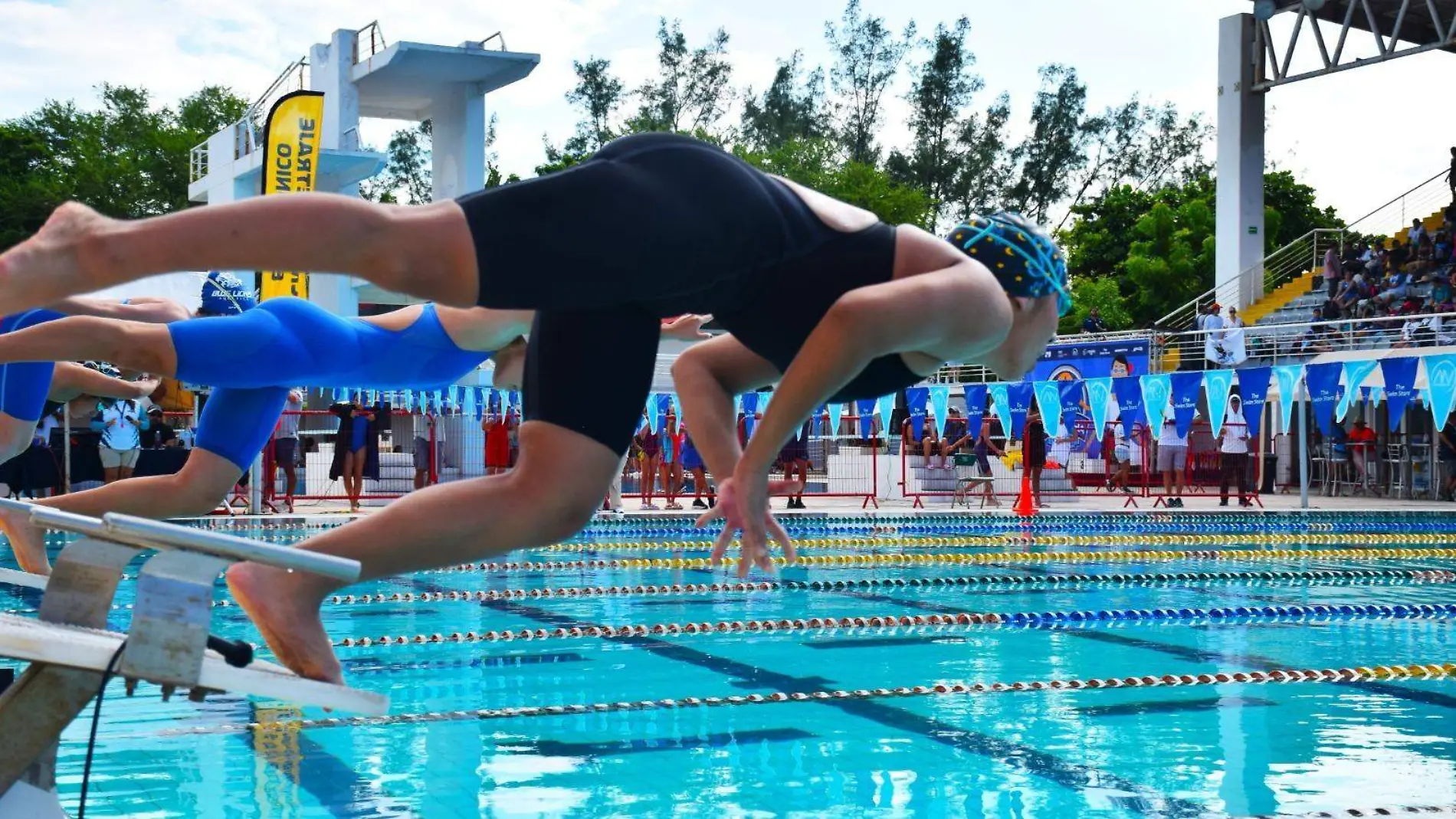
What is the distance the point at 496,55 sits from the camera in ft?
94.4

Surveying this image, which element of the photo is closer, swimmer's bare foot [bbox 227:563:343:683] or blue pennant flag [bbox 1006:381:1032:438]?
swimmer's bare foot [bbox 227:563:343:683]

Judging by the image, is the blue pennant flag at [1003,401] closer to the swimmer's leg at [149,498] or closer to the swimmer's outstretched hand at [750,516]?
the swimmer's leg at [149,498]

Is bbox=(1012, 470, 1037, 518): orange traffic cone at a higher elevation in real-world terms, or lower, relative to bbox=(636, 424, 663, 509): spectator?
lower

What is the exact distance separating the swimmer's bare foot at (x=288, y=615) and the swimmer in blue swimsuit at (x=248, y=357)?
146 centimetres

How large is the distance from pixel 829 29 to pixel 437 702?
47514 millimetres

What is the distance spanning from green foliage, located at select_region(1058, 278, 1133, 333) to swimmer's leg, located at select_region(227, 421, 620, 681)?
3929cm

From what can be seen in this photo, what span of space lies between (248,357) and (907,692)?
2697 millimetres

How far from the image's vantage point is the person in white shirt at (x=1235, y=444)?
18625mm

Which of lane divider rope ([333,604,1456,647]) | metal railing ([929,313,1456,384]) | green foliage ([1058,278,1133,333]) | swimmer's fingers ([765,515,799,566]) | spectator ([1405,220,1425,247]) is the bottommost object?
lane divider rope ([333,604,1456,647])

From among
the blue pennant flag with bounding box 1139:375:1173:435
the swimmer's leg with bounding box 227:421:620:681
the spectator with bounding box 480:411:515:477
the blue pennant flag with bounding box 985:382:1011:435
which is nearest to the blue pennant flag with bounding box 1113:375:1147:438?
the blue pennant flag with bounding box 1139:375:1173:435

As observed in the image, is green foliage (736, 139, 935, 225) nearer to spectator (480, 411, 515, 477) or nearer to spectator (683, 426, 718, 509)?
spectator (683, 426, 718, 509)

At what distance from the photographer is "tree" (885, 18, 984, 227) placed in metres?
50.7

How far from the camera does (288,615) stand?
271cm

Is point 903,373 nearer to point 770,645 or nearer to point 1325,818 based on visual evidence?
point 1325,818
